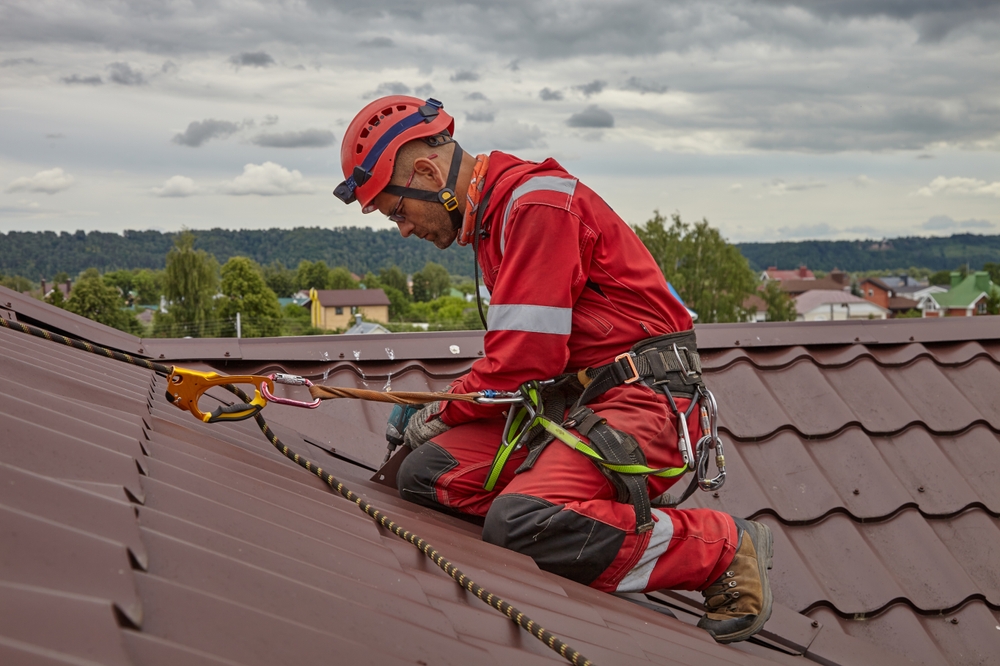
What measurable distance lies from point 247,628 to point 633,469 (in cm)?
175

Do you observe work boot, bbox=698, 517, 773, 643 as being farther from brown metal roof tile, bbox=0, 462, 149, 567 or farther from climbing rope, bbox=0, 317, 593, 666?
brown metal roof tile, bbox=0, 462, 149, 567

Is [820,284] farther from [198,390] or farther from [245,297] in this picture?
[198,390]

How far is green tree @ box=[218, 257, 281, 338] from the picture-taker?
211ft

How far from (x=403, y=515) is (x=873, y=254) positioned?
198535 mm

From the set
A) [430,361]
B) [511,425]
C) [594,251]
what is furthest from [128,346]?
[594,251]

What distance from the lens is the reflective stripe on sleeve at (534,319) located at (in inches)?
108

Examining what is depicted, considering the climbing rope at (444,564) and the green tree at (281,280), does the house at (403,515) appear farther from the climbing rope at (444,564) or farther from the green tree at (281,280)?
the green tree at (281,280)

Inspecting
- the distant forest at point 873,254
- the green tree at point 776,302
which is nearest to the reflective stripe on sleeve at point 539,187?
the green tree at point 776,302

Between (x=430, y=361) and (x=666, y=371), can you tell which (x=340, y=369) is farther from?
(x=666, y=371)

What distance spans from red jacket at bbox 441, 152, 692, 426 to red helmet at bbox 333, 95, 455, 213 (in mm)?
271

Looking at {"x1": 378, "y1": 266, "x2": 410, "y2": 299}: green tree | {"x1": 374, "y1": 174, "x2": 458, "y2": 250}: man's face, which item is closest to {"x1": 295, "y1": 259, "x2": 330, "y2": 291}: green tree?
{"x1": 378, "y1": 266, "x2": 410, "y2": 299}: green tree

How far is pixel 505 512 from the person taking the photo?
8.87ft

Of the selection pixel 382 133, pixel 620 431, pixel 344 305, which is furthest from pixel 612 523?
pixel 344 305

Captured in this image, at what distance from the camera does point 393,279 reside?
339ft
